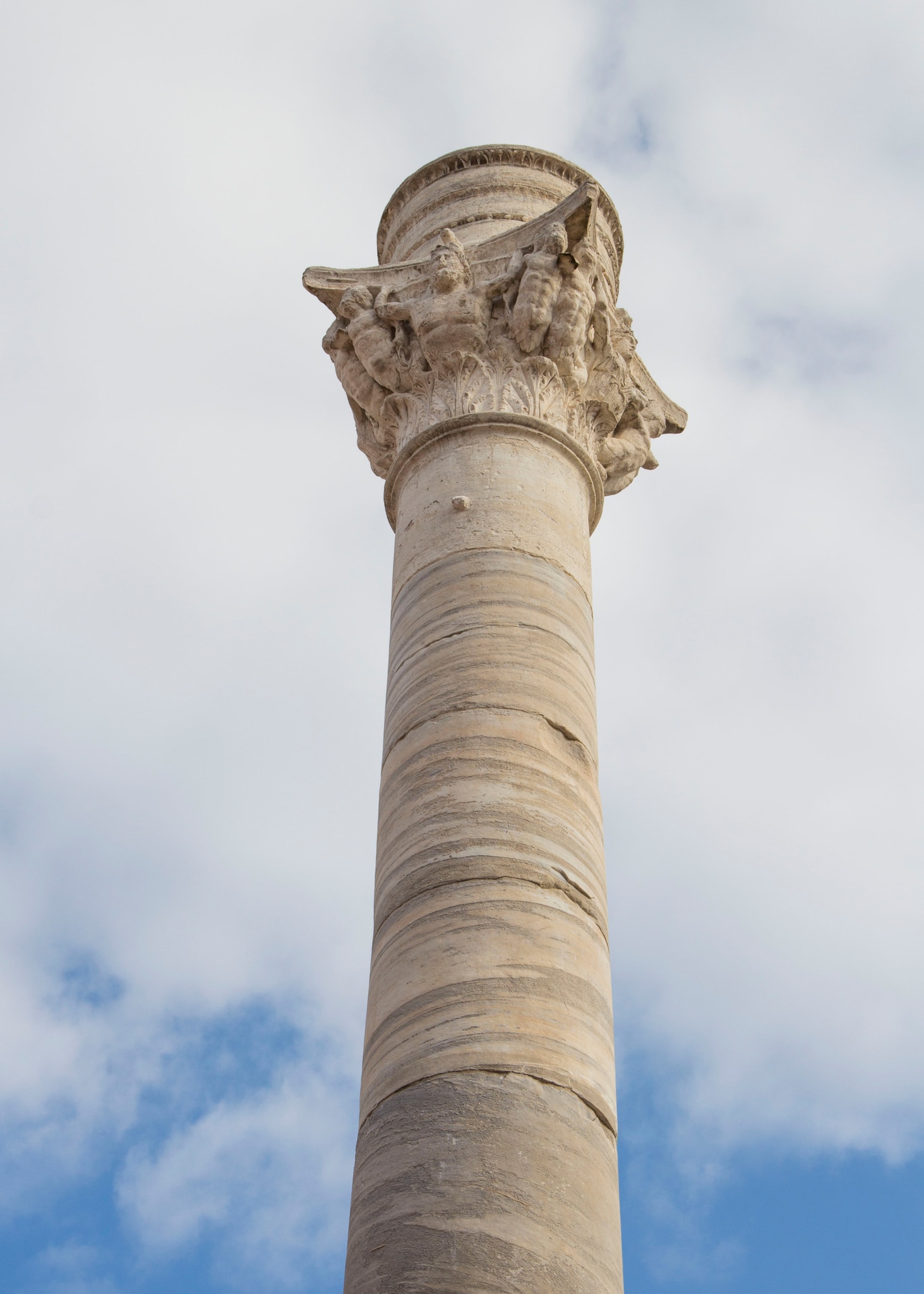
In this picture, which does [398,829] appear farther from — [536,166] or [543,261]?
[536,166]

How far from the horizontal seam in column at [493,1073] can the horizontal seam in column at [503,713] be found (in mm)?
2234

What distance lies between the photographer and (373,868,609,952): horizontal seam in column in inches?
288

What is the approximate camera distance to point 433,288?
1110 centimetres

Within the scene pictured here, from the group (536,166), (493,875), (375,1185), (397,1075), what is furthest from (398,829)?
(536,166)

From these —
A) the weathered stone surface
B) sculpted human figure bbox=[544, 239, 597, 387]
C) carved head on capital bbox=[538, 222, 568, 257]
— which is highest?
carved head on capital bbox=[538, 222, 568, 257]

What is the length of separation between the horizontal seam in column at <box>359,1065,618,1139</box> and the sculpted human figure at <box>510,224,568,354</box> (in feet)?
19.2

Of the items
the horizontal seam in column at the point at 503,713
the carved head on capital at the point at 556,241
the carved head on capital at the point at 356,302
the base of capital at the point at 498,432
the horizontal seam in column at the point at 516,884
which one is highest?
the carved head on capital at the point at 356,302

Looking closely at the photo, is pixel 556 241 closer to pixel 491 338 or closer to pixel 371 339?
pixel 491 338

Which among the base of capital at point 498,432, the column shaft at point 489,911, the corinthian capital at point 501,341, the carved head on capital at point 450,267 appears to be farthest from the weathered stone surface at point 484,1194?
the carved head on capital at point 450,267

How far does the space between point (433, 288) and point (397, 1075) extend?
6.43 meters

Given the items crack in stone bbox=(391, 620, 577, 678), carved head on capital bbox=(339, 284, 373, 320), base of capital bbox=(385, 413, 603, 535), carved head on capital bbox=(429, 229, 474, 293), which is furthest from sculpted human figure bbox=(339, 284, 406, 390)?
crack in stone bbox=(391, 620, 577, 678)

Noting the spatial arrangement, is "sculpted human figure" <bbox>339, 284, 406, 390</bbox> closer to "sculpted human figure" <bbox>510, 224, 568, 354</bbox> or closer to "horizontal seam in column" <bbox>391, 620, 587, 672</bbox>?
"sculpted human figure" <bbox>510, 224, 568, 354</bbox>

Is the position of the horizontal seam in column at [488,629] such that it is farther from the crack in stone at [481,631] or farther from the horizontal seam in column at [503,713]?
the horizontal seam in column at [503,713]

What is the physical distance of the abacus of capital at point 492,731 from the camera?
6.22 m
